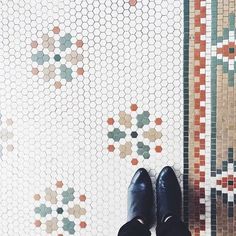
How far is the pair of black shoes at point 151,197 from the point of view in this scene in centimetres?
127

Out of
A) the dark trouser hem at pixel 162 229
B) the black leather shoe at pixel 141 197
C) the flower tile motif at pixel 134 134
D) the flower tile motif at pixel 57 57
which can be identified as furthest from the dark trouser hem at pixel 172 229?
the flower tile motif at pixel 57 57

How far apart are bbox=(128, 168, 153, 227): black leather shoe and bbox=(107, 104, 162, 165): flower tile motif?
0.05 meters

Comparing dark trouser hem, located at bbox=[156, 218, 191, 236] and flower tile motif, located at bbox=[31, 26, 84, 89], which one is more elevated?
flower tile motif, located at bbox=[31, 26, 84, 89]

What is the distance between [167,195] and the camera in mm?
1271

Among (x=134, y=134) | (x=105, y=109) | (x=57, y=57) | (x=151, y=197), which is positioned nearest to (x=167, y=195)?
(x=151, y=197)

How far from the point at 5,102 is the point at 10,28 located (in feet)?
0.83

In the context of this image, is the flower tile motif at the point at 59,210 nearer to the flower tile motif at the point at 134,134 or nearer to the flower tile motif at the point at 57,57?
the flower tile motif at the point at 134,134

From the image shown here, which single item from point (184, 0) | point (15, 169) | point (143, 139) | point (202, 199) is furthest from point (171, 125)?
point (15, 169)

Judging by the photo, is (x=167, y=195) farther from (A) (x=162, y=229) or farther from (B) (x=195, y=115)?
(B) (x=195, y=115)

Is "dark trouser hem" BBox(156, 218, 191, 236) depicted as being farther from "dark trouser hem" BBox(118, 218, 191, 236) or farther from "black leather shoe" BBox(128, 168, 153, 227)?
"black leather shoe" BBox(128, 168, 153, 227)

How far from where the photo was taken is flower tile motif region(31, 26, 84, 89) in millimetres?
1353

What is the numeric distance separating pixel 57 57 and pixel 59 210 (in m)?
0.52

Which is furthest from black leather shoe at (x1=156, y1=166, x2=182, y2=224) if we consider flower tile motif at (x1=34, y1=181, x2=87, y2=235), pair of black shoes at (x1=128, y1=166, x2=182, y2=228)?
flower tile motif at (x1=34, y1=181, x2=87, y2=235)

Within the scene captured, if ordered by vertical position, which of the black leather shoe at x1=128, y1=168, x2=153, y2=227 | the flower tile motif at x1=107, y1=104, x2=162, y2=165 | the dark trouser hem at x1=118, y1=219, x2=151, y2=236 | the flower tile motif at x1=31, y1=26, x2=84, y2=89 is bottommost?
the dark trouser hem at x1=118, y1=219, x2=151, y2=236
